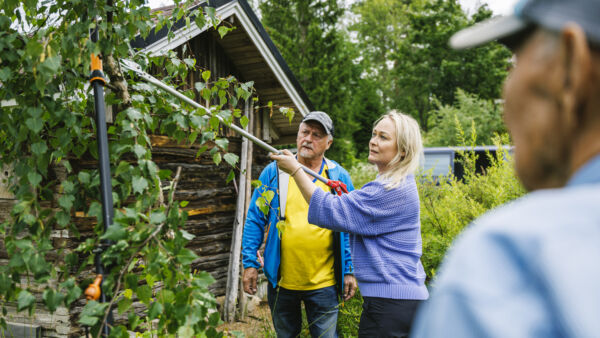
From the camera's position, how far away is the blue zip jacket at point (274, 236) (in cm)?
279

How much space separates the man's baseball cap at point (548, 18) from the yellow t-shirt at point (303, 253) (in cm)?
224

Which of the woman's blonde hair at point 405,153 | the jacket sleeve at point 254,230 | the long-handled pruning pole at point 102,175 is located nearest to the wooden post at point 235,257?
the jacket sleeve at point 254,230

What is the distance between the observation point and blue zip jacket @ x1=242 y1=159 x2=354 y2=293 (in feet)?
9.17

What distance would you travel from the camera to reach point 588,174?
51cm

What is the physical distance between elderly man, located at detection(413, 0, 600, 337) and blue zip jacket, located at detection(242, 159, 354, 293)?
7.28 feet

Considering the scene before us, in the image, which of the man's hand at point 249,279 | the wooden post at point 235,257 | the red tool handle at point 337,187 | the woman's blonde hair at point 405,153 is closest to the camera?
the woman's blonde hair at point 405,153

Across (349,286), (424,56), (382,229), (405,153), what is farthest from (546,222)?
(424,56)

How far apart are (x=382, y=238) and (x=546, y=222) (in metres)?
1.77

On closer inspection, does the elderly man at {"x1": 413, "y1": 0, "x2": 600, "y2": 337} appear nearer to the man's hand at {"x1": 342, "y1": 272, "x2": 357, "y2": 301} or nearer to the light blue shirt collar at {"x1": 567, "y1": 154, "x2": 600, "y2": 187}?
the light blue shirt collar at {"x1": 567, "y1": 154, "x2": 600, "y2": 187}

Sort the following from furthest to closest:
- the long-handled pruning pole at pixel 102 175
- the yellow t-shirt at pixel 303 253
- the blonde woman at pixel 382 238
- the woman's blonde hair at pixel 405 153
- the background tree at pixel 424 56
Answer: the background tree at pixel 424 56, the yellow t-shirt at pixel 303 253, the woman's blonde hair at pixel 405 153, the blonde woman at pixel 382 238, the long-handled pruning pole at pixel 102 175

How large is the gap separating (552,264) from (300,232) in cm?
238

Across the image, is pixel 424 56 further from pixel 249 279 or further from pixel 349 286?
pixel 249 279

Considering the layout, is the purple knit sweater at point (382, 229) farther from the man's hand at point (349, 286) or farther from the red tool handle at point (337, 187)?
the man's hand at point (349, 286)

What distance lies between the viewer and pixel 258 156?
6.62m
